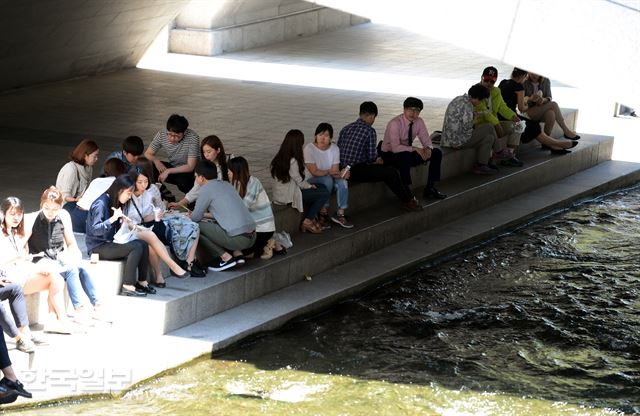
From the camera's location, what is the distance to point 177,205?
1144 centimetres

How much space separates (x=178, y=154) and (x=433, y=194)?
3.49m

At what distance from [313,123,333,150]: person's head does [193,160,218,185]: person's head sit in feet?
5.74

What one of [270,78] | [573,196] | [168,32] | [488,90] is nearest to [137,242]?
[488,90]

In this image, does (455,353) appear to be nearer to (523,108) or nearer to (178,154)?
(178,154)

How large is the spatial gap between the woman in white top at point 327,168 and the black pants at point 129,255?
2893mm

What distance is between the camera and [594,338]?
1113 centimetres

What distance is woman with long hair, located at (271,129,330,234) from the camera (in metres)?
12.2

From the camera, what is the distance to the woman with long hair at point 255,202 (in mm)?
11320

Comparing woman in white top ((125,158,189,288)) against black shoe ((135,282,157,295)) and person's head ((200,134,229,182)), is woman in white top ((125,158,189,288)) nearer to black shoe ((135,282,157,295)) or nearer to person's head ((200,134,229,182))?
black shoe ((135,282,157,295))

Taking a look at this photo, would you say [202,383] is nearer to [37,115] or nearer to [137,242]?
[137,242]

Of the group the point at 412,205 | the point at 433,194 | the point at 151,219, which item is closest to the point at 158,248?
the point at 151,219

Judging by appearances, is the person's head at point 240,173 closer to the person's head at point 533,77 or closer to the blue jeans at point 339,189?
the blue jeans at point 339,189

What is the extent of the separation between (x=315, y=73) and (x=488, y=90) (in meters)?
6.88

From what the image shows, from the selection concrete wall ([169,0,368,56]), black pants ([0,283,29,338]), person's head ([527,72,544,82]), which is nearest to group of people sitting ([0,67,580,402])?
black pants ([0,283,29,338])
